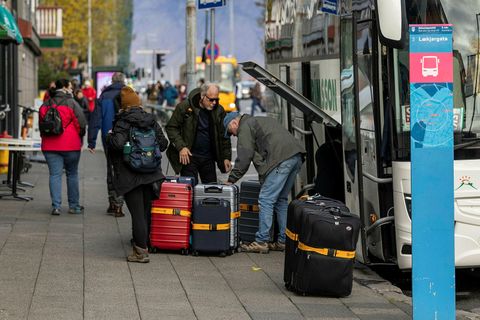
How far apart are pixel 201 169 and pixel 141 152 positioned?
208cm

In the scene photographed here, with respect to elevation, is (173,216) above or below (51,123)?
below

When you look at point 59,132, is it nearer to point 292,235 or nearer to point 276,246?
point 276,246

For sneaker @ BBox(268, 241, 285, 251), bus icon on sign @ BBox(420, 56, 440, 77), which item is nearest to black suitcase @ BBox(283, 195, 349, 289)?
bus icon on sign @ BBox(420, 56, 440, 77)

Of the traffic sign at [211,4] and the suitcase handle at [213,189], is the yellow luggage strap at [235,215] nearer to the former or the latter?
the suitcase handle at [213,189]

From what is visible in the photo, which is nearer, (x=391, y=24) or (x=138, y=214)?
(x=391, y=24)

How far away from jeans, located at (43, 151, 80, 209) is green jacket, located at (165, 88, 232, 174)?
2.41 metres

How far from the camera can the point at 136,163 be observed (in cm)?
1127

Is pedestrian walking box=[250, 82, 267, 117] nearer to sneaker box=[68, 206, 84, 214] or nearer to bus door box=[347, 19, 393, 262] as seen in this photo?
sneaker box=[68, 206, 84, 214]

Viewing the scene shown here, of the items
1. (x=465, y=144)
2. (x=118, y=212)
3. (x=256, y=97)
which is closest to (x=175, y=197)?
(x=465, y=144)

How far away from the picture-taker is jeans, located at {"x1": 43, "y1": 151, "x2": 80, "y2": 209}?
15203 millimetres

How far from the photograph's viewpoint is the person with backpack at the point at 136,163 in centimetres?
1132

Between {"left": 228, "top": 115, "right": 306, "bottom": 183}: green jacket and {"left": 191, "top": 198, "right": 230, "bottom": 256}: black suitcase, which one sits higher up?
{"left": 228, "top": 115, "right": 306, "bottom": 183}: green jacket

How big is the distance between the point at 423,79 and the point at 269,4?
8679 mm

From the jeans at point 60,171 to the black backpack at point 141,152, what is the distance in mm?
3938
